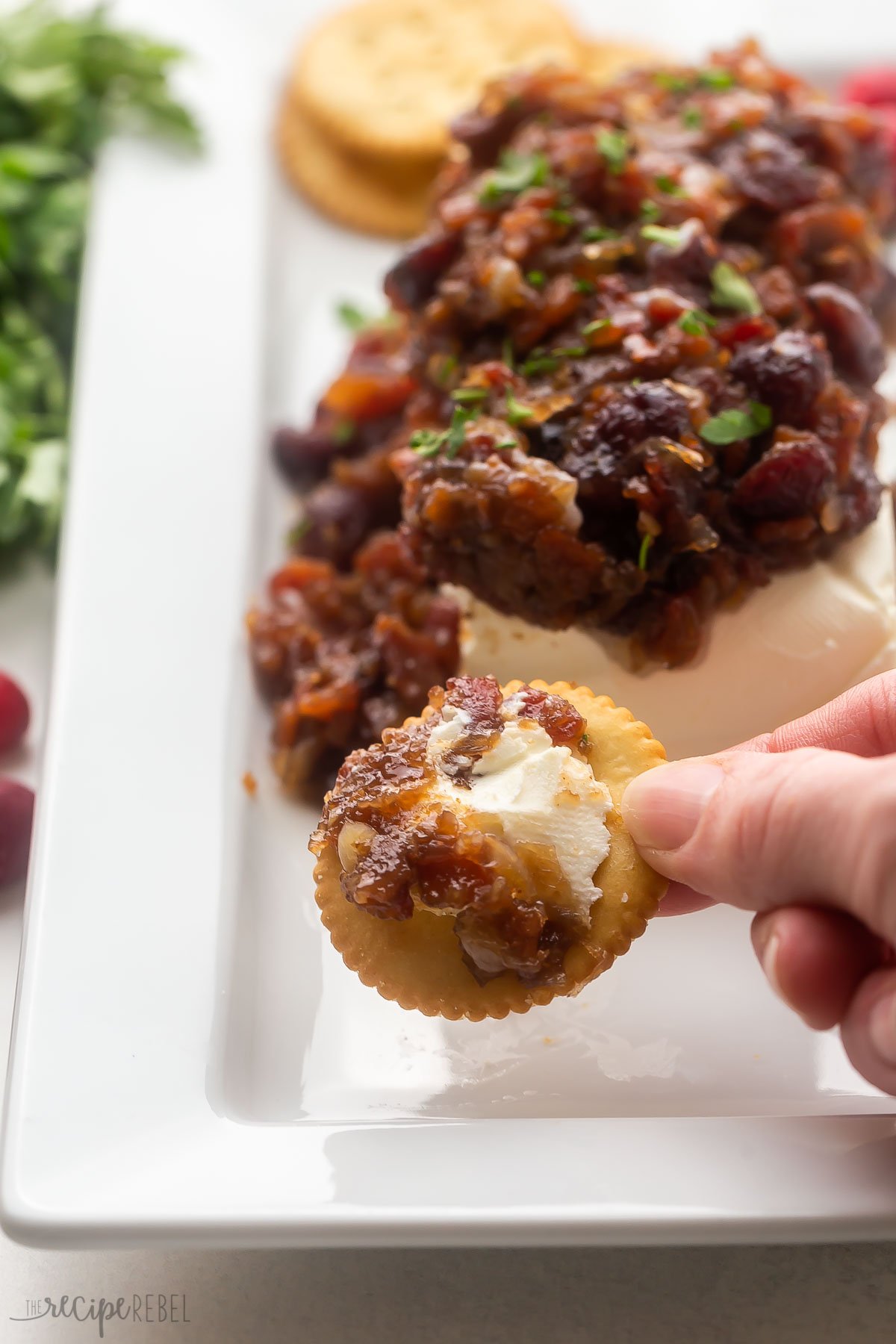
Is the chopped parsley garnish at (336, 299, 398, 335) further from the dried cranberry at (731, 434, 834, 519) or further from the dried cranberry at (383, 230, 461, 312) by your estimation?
the dried cranberry at (731, 434, 834, 519)

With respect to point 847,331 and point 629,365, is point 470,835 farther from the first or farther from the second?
point 847,331

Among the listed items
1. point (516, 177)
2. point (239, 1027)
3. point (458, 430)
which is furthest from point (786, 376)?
point (239, 1027)

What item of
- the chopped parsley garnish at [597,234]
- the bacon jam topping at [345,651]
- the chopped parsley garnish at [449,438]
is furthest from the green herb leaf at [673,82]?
the bacon jam topping at [345,651]

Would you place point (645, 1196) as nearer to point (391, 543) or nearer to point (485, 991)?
point (485, 991)

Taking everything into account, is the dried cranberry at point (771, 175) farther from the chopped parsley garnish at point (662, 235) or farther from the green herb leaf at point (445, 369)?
the green herb leaf at point (445, 369)

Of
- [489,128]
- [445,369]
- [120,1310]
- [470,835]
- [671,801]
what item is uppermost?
[489,128]

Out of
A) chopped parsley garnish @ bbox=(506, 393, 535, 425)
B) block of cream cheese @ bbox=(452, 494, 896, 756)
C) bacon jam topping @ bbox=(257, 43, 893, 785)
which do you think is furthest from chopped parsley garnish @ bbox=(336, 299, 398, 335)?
block of cream cheese @ bbox=(452, 494, 896, 756)

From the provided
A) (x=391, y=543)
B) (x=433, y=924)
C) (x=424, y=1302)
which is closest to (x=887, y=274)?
(x=391, y=543)
